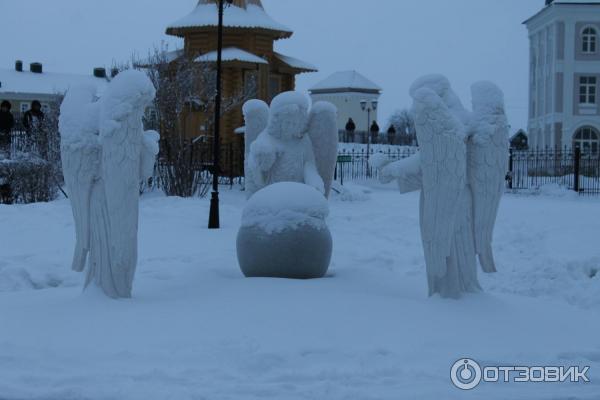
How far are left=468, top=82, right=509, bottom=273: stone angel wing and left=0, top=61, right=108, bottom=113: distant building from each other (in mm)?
44647

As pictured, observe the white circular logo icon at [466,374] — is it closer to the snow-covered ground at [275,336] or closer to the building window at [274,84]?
the snow-covered ground at [275,336]

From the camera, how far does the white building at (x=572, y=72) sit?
48.9 metres

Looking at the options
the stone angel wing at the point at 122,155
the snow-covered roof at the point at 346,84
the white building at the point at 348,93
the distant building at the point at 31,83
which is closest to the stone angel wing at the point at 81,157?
the stone angel wing at the point at 122,155

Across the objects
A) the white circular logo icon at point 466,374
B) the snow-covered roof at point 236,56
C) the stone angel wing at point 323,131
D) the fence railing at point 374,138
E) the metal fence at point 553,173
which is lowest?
the white circular logo icon at point 466,374

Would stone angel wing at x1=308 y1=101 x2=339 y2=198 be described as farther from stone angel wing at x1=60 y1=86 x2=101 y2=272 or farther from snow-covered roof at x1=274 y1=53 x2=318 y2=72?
snow-covered roof at x1=274 y1=53 x2=318 y2=72

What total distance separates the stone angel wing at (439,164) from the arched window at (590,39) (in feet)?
147

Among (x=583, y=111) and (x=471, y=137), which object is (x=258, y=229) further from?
(x=583, y=111)

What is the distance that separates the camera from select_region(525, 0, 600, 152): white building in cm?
4894

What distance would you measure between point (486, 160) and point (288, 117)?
125 inches

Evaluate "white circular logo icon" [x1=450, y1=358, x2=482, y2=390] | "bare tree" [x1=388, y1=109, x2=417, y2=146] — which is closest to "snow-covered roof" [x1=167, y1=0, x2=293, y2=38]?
"white circular logo icon" [x1=450, y1=358, x2=482, y2=390]

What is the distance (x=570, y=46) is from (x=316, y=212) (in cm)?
4358

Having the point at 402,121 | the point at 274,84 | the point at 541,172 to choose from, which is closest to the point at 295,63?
the point at 274,84

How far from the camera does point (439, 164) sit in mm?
8094

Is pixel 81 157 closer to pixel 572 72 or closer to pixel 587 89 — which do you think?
→ pixel 572 72
